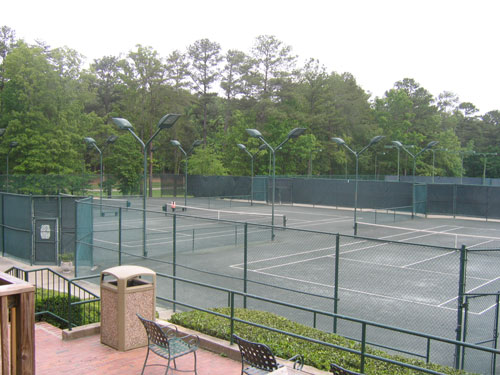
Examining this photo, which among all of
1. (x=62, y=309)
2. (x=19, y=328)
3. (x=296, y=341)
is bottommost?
(x=62, y=309)

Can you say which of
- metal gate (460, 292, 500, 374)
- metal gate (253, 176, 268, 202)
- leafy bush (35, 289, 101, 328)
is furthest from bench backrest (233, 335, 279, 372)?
metal gate (253, 176, 268, 202)

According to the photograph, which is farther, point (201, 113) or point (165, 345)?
point (201, 113)

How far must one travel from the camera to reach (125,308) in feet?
27.6

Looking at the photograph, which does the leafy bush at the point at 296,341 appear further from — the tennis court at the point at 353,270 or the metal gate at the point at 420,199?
the metal gate at the point at 420,199

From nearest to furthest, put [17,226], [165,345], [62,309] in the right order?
[165,345] < [62,309] < [17,226]

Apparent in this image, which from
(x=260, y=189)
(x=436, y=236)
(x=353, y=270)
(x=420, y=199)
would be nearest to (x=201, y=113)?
(x=260, y=189)

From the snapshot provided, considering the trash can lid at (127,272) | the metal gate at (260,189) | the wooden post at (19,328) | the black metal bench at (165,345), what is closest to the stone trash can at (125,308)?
the trash can lid at (127,272)

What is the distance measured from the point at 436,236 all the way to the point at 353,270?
42.9 ft

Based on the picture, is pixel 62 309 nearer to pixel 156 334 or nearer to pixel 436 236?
pixel 156 334

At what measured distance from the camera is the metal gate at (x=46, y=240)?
60.3ft

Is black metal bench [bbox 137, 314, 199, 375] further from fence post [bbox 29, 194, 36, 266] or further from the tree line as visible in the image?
the tree line

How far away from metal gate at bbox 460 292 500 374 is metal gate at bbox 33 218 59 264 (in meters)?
14.8

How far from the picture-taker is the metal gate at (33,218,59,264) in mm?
18375

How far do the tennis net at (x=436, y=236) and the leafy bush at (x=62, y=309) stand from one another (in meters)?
19.2
